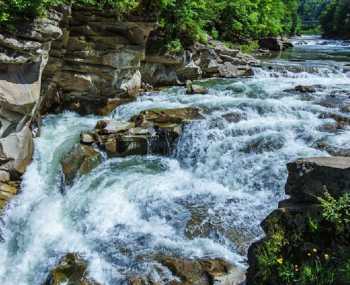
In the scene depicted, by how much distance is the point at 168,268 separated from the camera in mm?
7707

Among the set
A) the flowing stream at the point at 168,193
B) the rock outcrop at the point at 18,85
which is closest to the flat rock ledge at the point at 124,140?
the flowing stream at the point at 168,193

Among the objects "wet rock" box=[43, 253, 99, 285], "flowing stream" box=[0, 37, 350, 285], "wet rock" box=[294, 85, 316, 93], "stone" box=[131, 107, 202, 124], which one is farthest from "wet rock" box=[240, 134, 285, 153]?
"wet rock" box=[43, 253, 99, 285]

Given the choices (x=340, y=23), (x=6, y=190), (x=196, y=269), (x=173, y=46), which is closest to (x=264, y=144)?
(x=196, y=269)

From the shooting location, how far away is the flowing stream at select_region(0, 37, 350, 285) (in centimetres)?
861

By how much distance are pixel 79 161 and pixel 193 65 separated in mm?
10339

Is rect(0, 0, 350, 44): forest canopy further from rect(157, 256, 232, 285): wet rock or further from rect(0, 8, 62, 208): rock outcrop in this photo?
rect(157, 256, 232, 285): wet rock

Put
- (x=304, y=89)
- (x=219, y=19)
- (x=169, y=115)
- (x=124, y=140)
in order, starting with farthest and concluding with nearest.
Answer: (x=219, y=19), (x=304, y=89), (x=169, y=115), (x=124, y=140)

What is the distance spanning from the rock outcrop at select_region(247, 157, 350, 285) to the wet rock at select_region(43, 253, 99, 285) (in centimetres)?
329

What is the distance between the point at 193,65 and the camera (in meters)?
20.7

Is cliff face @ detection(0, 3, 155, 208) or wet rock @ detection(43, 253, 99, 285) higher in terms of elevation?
cliff face @ detection(0, 3, 155, 208)

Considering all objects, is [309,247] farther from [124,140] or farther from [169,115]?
[169,115]

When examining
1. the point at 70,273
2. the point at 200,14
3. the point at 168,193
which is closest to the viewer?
the point at 70,273

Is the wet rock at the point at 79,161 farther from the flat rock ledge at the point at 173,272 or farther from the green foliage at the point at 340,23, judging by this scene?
the green foliage at the point at 340,23

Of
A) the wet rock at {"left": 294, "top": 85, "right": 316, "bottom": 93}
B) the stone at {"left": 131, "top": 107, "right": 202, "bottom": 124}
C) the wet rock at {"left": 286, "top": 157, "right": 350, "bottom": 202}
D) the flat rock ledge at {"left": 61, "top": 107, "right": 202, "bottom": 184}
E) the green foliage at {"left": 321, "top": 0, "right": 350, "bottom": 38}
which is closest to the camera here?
the wet rock at {"left": 286, "top": 157, "right": 350, "bottom": 202}
